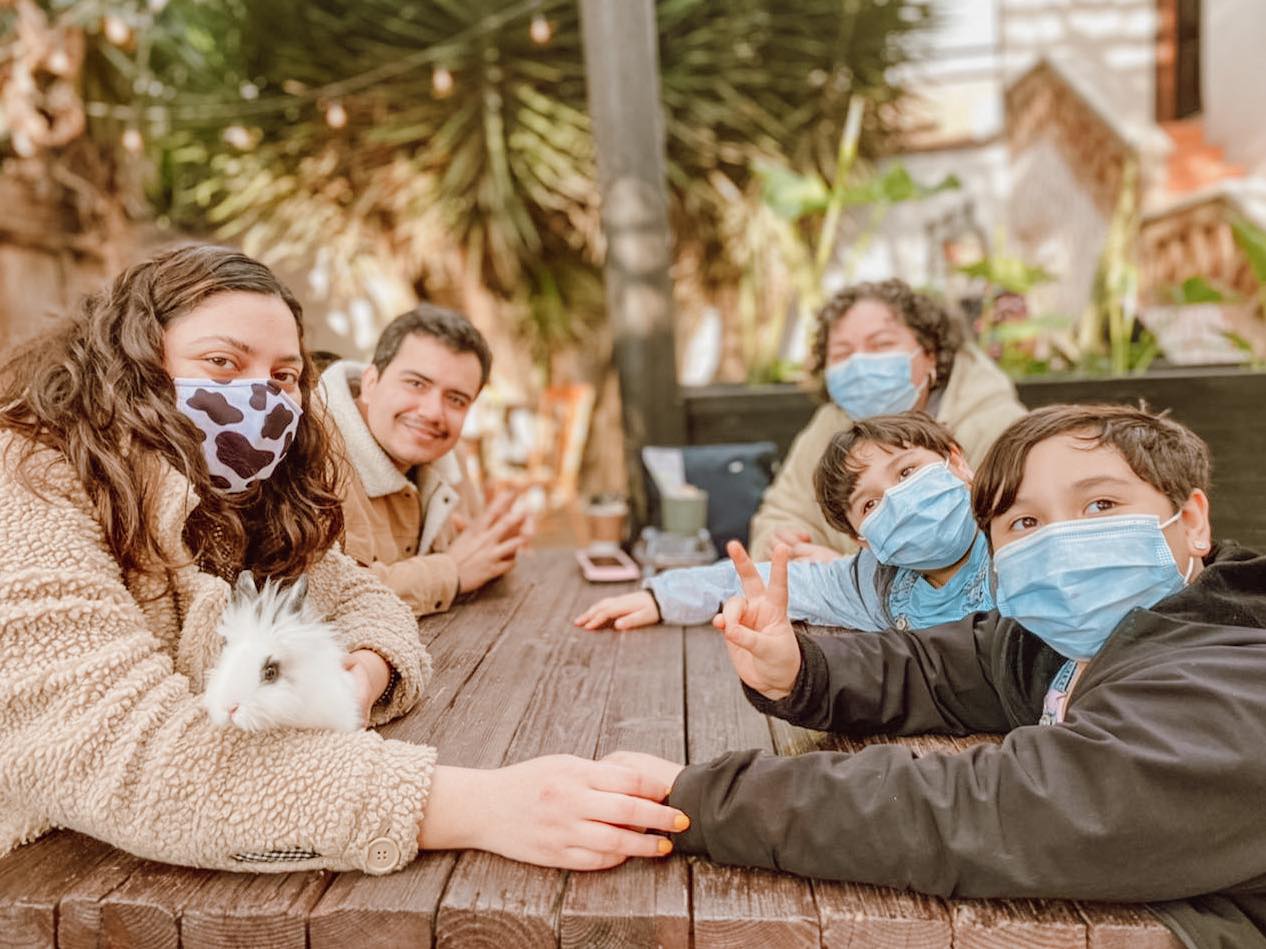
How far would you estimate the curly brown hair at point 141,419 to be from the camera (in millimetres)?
1192

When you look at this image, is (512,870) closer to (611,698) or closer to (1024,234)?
(611,698)

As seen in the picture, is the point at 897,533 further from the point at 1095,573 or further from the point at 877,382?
the point at 877,382

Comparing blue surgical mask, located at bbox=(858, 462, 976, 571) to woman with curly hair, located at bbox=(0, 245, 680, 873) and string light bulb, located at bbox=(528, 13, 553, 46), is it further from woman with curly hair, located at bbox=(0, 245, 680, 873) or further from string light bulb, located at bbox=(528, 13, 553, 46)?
string light bulb, located at bbox=(528, 13, 553, 46)

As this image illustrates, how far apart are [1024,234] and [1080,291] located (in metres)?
0.71

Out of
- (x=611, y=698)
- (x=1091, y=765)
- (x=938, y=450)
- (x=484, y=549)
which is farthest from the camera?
(x=484, y=549)

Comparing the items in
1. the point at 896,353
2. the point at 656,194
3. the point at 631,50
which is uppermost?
the point at 631,50

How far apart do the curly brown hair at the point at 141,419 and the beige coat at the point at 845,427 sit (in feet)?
4.25

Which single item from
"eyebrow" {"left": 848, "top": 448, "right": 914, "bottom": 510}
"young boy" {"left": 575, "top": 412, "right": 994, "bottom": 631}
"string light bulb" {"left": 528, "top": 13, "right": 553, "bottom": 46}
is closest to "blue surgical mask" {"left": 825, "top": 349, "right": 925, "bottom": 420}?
"young boy" {"left": 575, "top": 412, "right": 994, "bottom": 631}

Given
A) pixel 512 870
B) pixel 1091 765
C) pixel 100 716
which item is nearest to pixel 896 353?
pixel 1091 765

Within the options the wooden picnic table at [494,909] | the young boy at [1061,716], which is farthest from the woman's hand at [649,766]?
the wooden picnic table at [494,909]

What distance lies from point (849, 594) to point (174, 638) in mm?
1311

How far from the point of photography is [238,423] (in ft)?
4.28

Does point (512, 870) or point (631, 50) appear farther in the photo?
point (631, 50)

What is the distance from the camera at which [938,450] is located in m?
1.84
